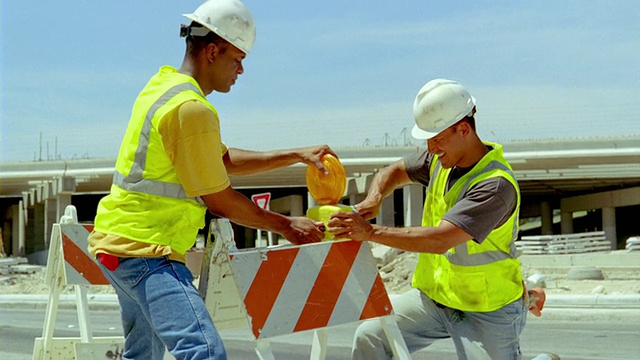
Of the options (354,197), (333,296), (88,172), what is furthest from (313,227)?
(88,172)

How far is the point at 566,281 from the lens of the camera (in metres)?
21.3

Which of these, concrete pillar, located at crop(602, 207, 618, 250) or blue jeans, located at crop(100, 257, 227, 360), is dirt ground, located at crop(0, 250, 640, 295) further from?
concrete pillar, located at crop(602, 207, 618, 250)

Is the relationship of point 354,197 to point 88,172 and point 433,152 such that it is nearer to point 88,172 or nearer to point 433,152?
point 88,172

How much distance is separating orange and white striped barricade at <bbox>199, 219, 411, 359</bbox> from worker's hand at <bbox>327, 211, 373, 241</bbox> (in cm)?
6

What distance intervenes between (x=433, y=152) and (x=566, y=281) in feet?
55.3

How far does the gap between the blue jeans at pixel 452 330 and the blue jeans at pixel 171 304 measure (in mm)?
1226

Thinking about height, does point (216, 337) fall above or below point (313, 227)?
below

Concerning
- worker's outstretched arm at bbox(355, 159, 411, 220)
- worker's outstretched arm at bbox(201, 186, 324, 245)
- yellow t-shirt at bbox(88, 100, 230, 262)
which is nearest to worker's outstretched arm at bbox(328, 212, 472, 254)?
worker's outstretched arm at bbox(201, 186, 324, 245)

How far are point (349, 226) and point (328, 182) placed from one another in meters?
0.30

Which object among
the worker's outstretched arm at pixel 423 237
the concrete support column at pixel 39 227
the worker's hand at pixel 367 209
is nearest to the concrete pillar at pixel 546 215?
the concrete support column at pixel 39 227

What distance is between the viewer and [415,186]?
37.5m

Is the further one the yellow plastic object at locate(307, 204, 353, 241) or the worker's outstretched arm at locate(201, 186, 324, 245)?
the yellow plastic object at locate(307, 204, 353, 241)

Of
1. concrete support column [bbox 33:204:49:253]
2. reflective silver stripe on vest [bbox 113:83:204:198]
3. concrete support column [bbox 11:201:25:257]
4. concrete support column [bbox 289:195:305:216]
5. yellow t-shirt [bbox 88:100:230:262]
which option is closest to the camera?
yellow t-shirt [bbox 88:100:230:262]

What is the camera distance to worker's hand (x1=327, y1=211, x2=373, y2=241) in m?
4.65
